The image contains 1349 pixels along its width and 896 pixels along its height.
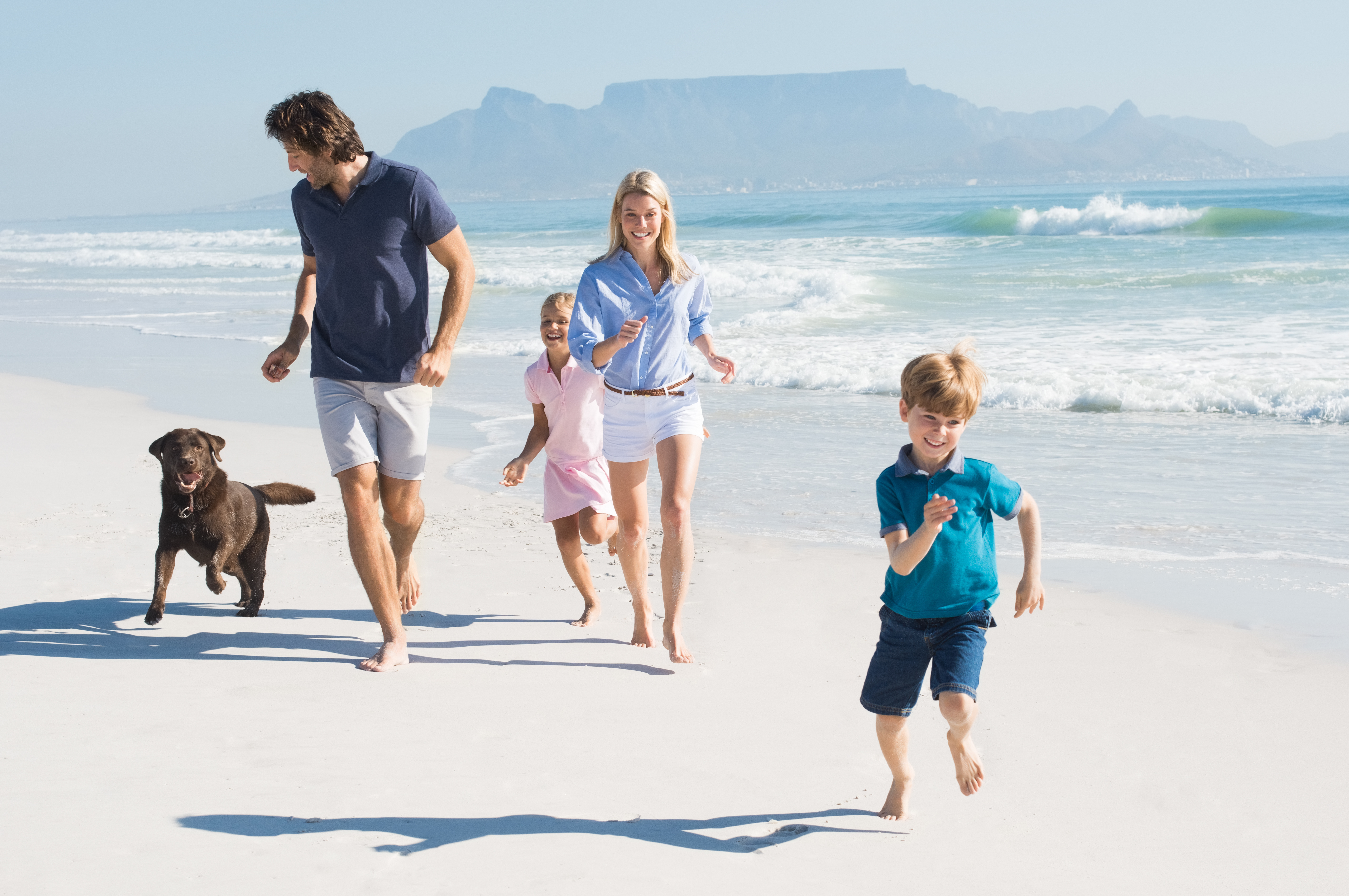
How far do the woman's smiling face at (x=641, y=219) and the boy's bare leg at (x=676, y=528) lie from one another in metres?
0.74

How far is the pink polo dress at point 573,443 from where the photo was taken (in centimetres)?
462

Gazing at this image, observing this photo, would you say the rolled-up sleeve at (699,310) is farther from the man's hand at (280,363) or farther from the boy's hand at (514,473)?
the man's hand at (280,363)

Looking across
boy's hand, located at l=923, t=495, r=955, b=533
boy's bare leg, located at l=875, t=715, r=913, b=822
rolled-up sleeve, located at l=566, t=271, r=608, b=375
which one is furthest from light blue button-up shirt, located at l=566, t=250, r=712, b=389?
boy's hand, located at l=923, t=495, r=955, b=533

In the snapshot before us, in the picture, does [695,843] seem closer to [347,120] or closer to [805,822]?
[805,822]

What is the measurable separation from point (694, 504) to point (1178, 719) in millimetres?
3426

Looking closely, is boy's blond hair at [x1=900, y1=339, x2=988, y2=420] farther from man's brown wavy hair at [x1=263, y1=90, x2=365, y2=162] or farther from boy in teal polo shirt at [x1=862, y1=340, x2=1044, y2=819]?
man's brown wavy hair at [x1=263, y1=90, x2=365, y2=162]

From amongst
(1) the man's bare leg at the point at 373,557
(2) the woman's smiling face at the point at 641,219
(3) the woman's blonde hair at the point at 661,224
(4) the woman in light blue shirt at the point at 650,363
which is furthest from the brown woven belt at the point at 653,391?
(1) the man's bare leg at the point at 373,557

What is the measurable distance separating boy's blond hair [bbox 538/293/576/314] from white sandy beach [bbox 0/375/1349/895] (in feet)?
4.15

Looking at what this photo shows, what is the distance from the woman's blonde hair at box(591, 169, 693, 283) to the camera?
414 centimetres

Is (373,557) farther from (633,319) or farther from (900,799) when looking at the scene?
(900,799)

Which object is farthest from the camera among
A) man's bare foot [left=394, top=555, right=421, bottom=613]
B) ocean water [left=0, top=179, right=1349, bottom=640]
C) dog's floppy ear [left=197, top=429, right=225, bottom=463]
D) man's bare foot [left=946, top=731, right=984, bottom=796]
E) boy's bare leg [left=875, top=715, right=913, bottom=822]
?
ocean water [left=0, top=179, right=1349, bottom=640]

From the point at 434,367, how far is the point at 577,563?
1.12 metres

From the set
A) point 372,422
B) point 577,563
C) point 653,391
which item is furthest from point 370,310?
point 577,563

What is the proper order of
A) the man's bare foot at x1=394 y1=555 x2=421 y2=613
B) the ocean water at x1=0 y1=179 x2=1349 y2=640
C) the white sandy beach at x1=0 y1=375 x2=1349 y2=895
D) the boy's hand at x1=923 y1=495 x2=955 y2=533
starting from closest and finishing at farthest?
the boy's hand at x1=923 y1=495 x2=955 y2=533 < the white sandy beach at x1=0 y1=375 x2=1349 y2=895 < the man's bare foot at x1=394 y1=555 x2=421 y2=613 < the ocean water at x1=0 y1=179 x2=1349 y2=640
